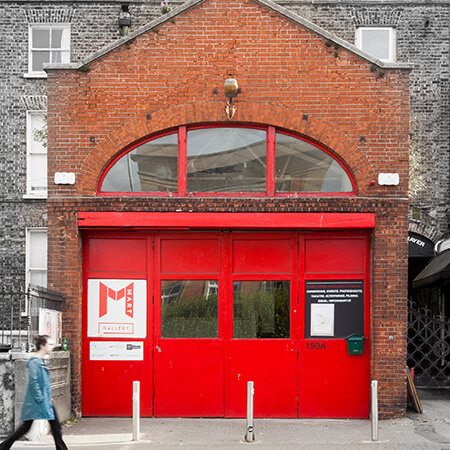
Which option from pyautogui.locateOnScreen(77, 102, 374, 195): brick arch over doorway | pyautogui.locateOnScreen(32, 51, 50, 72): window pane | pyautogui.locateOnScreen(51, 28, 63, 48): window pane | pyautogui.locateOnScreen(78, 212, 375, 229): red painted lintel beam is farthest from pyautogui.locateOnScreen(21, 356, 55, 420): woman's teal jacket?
pyautogui.locateOnScreen(51, 28, 63, 48): window pane

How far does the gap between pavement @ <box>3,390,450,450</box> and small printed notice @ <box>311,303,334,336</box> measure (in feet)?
4.69

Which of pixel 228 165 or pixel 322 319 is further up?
pixel 228 165

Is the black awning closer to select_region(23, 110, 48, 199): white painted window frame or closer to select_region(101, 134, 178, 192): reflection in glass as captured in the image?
select_region(101, 134, 178, 192): reflection in glass

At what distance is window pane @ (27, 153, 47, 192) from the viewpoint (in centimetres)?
1905

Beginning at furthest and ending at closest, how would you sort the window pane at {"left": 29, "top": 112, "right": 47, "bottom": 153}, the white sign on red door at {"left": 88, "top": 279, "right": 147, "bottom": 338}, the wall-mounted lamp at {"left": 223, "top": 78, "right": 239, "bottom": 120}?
the window pane at {"left": 29, "top": 112, "right": 47, "bottom": 153}, the white sign on red door at {"left": 88, "top": 279, "right": 147, "bottom": 338}, the wall-mounted lamp at {"left": 223, "top": 78, "right": 239, "bottom": 120}

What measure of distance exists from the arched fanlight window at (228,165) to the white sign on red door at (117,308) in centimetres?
157

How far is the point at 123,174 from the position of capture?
11883 mm

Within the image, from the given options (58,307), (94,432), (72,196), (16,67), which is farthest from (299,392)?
(16,67)

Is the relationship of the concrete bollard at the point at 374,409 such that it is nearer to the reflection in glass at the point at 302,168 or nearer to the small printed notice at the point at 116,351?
the reflection in glass at the point at 302,168

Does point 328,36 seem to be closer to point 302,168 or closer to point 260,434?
point 302,168

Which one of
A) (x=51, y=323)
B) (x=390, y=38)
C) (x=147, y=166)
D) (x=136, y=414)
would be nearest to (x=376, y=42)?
(x=390, y=38)

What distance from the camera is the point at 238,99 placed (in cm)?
1173

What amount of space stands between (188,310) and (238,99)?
3.57 m

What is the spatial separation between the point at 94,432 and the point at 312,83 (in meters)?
6.47
